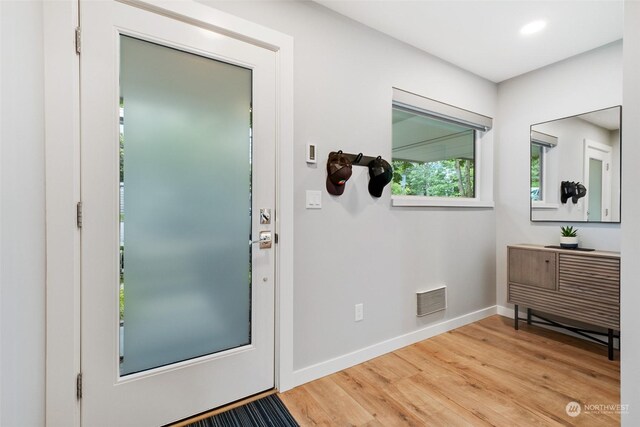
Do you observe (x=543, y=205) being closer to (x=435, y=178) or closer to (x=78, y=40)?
(x=435, y=178)

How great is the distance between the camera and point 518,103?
119 inches

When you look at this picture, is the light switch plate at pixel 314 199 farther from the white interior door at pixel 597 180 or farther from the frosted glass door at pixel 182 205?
the white interior door at pixel 597 180

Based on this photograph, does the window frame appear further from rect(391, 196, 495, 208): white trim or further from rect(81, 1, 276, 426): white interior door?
rect(81, 1, 276, 426): white interior door

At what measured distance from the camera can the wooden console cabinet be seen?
2.21 metres

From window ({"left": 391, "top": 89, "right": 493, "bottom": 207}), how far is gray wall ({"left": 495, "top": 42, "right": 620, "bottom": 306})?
207 millimetres

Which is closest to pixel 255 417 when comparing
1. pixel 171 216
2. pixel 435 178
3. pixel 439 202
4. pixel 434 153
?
pixel 171 216

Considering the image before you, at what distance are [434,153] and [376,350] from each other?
1818 millimetres

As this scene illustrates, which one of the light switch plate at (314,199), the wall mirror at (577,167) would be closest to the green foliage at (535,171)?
the wall mirror at (577,167)

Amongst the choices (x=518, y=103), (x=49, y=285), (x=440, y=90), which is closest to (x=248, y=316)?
(x=49, y=285)

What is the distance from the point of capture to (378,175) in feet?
7.04

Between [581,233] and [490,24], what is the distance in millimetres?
1927

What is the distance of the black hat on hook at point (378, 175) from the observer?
84.4 inches
